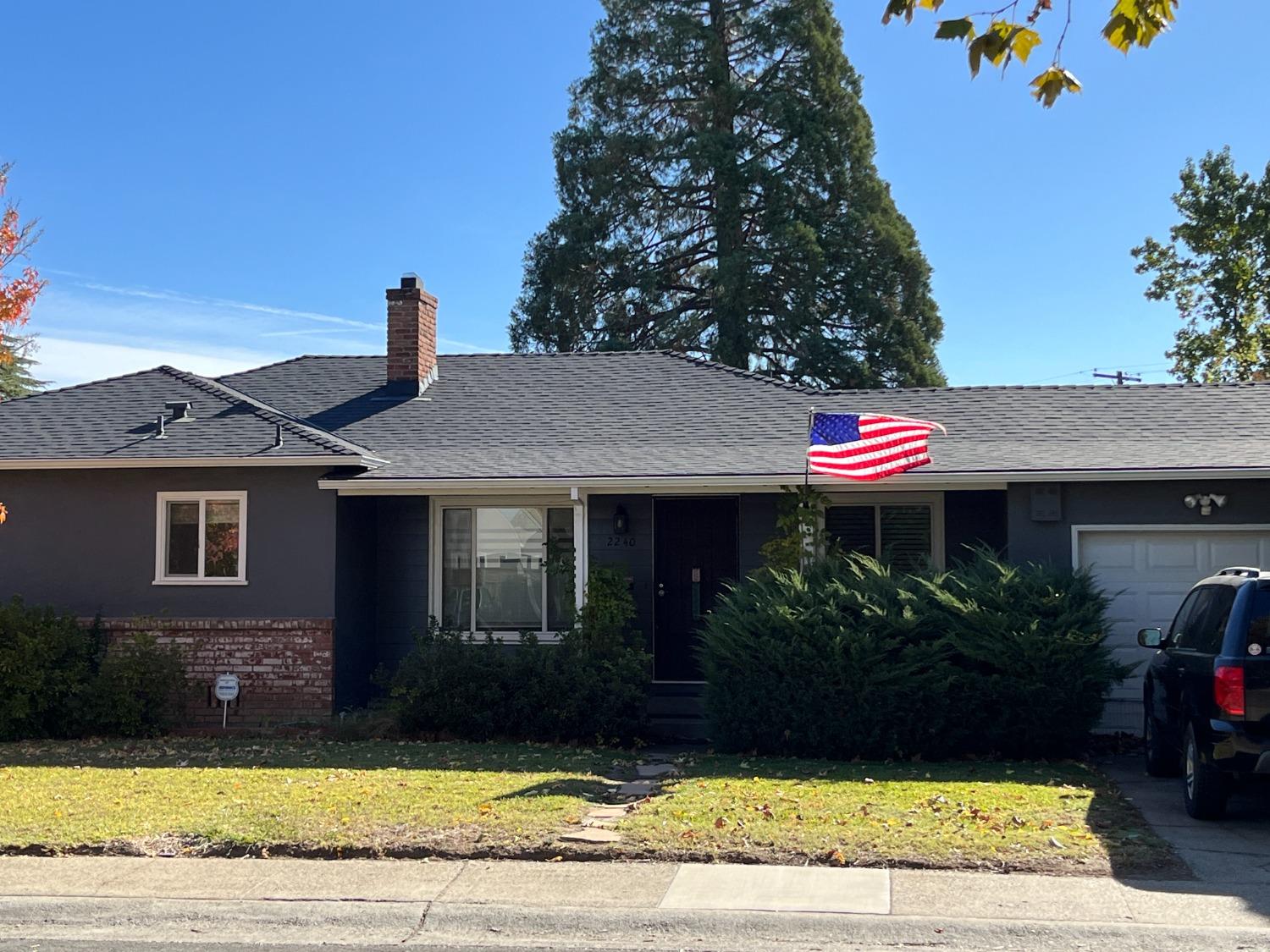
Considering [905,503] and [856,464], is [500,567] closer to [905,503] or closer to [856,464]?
[856,464]

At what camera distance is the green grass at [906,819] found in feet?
24.8

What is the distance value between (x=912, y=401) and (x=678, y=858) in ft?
32.5

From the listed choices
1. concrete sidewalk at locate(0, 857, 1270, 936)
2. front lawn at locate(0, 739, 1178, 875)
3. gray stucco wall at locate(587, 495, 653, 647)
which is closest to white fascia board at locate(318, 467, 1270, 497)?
gray stucco wall at locate(587, 495, 653, 647)

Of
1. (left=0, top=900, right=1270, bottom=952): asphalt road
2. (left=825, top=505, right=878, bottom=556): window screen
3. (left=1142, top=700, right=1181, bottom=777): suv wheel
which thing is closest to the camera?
(left=0, top=900, right=1270, bottom=952): asphalt road

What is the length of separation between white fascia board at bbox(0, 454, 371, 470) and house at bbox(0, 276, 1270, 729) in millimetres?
31

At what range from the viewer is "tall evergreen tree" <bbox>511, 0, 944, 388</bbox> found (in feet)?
105

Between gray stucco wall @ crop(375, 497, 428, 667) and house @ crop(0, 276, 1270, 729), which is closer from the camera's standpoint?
house @ crop(0, 276, 1270, 729)

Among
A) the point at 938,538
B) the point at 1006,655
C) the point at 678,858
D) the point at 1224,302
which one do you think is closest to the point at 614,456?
the point at 938,538

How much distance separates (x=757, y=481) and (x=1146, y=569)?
4046mm

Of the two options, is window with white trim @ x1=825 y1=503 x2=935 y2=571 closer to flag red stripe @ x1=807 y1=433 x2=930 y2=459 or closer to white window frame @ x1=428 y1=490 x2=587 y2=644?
flag red stripe @ x1=807 y1=433 x2=930 y2=459

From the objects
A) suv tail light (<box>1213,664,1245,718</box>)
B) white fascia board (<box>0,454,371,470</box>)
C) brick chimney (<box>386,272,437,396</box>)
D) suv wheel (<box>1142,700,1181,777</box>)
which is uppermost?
brick chimney (<box>386,272,437,396</box>)

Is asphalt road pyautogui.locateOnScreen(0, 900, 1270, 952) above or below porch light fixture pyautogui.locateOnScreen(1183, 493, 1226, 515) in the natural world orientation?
below

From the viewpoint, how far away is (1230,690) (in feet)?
26.8

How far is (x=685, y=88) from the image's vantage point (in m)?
34.0
